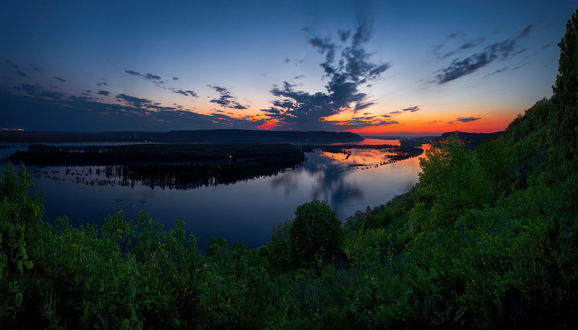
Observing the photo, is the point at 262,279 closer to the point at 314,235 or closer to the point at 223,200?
the point at 314,235

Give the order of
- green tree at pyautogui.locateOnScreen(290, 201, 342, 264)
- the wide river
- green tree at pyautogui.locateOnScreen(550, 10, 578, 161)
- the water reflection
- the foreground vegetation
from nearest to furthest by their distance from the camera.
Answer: the foreground vegetation, green tree at pyautogui.locateOnScreen(550, 10, 578, 161), green tree at pyautogui.locateOnScreen(290, 201, 342, 264), the wide river, the water reflection

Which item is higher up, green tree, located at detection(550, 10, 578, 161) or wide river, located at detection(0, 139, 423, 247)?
green tree, located at detection(550, 10, 578, 161)

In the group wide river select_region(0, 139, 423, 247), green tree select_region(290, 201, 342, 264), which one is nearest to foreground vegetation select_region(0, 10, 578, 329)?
green tree select_region(290, 201, 342, 264)

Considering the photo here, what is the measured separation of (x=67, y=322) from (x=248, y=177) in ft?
A: 254

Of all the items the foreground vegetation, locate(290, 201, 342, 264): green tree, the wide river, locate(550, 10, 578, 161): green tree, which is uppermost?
locate(550, 10, 578, 161): green tree

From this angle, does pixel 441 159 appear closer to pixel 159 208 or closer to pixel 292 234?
pixel 292 234

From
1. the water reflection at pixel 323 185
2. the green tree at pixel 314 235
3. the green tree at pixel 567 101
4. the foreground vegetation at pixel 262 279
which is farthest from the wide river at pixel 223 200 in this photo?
the green tree at pixel 567 101

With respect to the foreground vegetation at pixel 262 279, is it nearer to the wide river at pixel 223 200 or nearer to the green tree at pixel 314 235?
the green tree at pixel 314 235

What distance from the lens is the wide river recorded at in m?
40.1

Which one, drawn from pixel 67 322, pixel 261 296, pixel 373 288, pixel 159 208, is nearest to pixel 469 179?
pixel 373 288

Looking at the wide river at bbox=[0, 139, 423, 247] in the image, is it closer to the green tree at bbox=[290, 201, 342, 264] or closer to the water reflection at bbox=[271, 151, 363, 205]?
the water reflection at bbox=[271, 151, 363, 205]

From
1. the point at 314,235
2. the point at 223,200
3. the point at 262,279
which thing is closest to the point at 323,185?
the point at 223,200

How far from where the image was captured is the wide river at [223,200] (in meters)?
40.1

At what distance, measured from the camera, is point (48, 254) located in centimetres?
414
